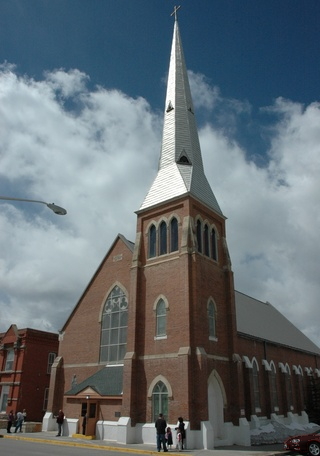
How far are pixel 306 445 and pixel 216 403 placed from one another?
5601mm

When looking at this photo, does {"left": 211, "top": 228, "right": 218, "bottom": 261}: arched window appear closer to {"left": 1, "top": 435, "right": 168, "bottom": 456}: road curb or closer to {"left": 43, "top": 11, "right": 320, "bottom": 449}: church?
{"left": 43, "top": 11, "right": 320, "bottom": 449}: church

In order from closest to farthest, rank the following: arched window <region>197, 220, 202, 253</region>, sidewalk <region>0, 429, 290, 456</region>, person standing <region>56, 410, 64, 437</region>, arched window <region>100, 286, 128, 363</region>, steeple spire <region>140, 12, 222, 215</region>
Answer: sidewalk <region>0, 429, 290, 456</region>, person standing <region>56, 410, 64, 437</region>, arched window <region>197, 220, 202, 253</region>, arched window <region>100, 286, 128, 363</region>, steeple spire <region>140, 12, 222, 215</region>

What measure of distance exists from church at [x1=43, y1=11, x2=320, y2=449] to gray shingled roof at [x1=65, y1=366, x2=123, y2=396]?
80 millimetres

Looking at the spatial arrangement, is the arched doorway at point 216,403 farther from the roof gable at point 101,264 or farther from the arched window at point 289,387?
the arched window at point 289,387

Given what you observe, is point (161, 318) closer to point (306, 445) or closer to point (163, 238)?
point (163, 238)

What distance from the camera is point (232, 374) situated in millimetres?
24562

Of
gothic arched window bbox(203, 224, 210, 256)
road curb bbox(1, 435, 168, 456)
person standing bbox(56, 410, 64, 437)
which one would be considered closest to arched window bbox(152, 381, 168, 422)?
road curb bbox(1, 435, 168, 456)

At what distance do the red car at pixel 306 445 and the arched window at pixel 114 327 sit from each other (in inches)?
449

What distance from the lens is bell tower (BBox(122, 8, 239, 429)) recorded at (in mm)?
21828

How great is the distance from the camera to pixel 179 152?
101 feet

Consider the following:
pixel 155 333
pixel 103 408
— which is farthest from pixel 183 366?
pixel 103 408

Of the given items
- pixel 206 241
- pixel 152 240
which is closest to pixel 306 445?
pixel 206 241

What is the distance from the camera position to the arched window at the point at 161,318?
941 inches

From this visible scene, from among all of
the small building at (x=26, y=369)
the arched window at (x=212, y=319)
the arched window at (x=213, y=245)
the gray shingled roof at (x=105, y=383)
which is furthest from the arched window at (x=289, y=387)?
the small building at (x=26, y=369)
